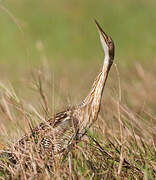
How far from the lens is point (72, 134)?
266 centimetres

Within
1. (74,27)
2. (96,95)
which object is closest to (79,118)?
(96,95)

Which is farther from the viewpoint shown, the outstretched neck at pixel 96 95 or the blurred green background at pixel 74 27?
the blurred green background at pixel 74 27

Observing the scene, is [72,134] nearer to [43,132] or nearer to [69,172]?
[43,132]

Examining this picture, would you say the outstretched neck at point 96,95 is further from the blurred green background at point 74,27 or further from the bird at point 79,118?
the blurred green background at point 74,27

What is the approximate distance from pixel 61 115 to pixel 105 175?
2.20 ft

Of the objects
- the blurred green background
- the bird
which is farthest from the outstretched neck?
the blurred green background

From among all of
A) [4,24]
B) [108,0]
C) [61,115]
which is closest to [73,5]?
[108,0]

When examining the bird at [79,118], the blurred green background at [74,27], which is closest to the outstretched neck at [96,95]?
the bird at [79,118]

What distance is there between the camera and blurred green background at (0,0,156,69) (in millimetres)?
16031

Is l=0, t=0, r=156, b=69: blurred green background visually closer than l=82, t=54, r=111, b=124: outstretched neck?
No

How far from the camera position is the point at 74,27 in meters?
17.1

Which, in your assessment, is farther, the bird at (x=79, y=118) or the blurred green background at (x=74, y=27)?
the blurred green background at (x=74, y=27)

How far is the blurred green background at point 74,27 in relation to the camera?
16031 mm

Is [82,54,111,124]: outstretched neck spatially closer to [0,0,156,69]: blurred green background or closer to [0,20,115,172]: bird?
[0,20,115,172]: bird
